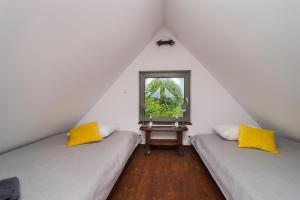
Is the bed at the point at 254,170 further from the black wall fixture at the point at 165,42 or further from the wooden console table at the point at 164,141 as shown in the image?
the black wall fixture at the point at 165,42

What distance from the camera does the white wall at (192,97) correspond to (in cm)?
299

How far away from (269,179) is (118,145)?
168 cm

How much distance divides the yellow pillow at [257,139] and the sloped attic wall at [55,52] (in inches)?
86.0

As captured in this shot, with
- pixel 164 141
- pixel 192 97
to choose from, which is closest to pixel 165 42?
pixel 192 97

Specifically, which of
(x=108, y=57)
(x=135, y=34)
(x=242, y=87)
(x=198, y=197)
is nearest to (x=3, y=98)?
(x=108, y=57)

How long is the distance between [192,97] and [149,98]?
868 mm

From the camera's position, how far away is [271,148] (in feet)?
6.38

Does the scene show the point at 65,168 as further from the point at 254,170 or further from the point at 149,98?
the point at 149,98

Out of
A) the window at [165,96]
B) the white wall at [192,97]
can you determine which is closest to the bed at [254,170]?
the white wall at [192,97]

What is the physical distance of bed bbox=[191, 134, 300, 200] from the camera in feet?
3.80

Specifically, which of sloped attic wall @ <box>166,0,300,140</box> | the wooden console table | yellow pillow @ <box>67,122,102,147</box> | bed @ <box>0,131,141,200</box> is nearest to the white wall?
the wooden console table

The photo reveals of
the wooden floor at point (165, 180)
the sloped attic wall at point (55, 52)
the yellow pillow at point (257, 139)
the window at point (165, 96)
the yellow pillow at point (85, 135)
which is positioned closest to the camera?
the sloped attic wall at point (55, 52)

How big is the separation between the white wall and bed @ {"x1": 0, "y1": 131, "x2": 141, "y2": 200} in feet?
3.15

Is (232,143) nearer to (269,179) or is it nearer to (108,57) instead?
(269,179)
